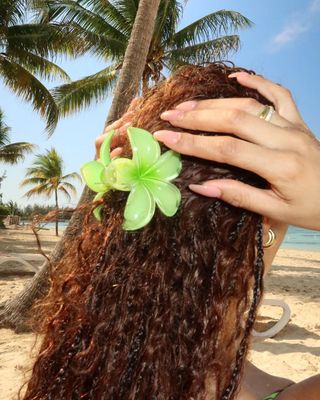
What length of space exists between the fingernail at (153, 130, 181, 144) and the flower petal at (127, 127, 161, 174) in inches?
0.7

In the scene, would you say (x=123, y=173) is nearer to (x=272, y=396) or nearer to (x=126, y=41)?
(x=272, y=396)

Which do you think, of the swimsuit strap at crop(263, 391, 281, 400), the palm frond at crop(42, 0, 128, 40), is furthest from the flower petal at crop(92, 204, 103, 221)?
the palm frond at crop(42, 0, 128, 40)

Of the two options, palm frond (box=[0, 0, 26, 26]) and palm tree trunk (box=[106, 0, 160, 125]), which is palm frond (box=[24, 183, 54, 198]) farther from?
palm tree trunk (box=[106, 0, 160, 125])

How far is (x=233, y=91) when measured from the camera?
1014mm

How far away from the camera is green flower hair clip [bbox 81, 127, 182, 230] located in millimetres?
898

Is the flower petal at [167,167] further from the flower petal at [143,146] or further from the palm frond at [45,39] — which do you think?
the palm frond at [45,39]

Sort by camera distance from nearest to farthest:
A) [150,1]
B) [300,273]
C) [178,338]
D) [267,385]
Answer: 1. [178,338]
2. [267,385]
3. [150,1]
4. [300,273]

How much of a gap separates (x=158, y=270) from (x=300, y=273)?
36.8 feet

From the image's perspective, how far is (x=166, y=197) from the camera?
896mm

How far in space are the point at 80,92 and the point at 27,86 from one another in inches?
63.1

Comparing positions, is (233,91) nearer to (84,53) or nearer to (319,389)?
(319,389)

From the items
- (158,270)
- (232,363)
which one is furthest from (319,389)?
(158,270)

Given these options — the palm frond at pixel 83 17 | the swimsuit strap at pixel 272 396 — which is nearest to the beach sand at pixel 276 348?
the swimsuit strap at pixel 272 396

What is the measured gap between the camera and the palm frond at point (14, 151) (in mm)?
21828
